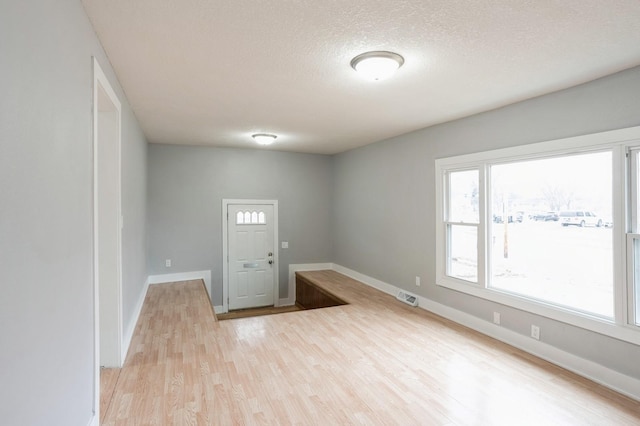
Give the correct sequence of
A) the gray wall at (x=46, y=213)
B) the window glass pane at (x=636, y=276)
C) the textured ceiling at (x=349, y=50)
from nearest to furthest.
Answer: the gray wall at (x=46, y=213)
the textured ceiling at (x=349, y=50)
the window glass pane at (x=636, y=276)

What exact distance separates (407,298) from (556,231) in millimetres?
2193

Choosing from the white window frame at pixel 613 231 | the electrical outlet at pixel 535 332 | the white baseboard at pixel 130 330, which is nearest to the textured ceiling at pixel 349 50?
the white window frame at pixel 613 231

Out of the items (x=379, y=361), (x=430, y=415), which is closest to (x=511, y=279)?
(x=379, y=361)

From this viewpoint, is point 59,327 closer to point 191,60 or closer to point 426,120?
point 191,60

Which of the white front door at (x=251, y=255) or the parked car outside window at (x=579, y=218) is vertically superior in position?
the parked car outside window at (x=579, y=218)

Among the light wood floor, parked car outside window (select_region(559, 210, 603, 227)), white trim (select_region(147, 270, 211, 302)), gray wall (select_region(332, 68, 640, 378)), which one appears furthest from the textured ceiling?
white trim (select_region(147, 270, 211, 302))

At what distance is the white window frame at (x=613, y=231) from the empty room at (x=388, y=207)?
0.06 ft

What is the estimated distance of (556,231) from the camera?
3199mm

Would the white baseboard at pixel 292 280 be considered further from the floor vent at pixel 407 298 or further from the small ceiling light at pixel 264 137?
the small ceiling light at pixel 264 137

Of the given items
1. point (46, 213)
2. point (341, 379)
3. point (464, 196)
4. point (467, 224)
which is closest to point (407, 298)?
point (467, 224)

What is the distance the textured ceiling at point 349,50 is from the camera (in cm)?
183

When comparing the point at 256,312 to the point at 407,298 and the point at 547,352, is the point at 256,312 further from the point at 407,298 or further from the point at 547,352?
the point at 547,352

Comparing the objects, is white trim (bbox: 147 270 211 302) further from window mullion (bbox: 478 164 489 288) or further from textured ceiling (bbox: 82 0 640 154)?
window mullion (bbox: 478 164 489 288)

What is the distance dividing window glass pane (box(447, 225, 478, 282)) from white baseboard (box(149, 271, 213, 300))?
4.29 metres
